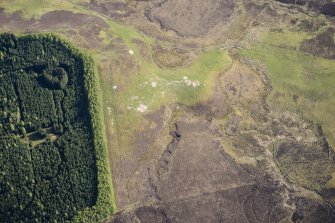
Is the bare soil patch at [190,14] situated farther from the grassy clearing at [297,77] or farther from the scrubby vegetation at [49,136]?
the scrubby vegetation at [49,136]

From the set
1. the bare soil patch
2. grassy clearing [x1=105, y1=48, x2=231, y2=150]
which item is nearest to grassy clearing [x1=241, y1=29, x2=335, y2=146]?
grassy clearing [x1=105, y1=48, x2=231, y2=150]

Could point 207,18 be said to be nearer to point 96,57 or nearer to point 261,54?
point 261,54

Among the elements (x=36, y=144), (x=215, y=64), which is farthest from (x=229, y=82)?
(x=36, y=144)

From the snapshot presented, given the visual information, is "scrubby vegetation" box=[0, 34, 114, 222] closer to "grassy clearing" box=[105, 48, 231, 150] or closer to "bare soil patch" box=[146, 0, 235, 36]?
"grassy clearing" box=[105, 48, 231, 150]

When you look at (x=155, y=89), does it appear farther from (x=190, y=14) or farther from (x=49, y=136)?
(x=190, y=14)

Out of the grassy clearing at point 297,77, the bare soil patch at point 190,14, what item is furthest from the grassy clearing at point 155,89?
the grassy clearing at point 297,77
